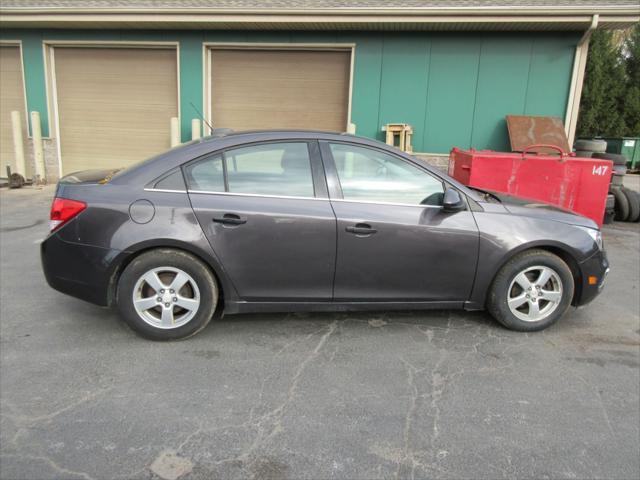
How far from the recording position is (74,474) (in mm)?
2262

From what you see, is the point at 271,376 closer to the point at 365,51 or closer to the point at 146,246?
the point at 146,246

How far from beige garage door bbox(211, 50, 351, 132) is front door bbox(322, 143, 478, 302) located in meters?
6.91

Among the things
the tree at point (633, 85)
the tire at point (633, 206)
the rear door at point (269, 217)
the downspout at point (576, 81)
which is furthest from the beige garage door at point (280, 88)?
the tree at point (633, 85)

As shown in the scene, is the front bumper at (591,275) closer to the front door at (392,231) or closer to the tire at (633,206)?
the front door at (392,231)

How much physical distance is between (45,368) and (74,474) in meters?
1.19

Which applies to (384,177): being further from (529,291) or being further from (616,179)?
(616,179)

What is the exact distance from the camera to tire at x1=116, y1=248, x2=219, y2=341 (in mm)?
3467

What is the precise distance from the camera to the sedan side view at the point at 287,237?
3.47 m

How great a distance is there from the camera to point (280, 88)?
10414 millimetres

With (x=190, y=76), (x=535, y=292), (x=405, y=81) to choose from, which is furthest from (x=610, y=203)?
(x=190, y=76)

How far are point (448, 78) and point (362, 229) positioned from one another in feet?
23.8

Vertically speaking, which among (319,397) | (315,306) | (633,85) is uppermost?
(633,85)

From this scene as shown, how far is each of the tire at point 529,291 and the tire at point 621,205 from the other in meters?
5.86

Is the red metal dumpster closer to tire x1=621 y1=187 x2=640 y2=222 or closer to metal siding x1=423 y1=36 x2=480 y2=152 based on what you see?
tire x1=621 y1=187 x2=640 y2=222
